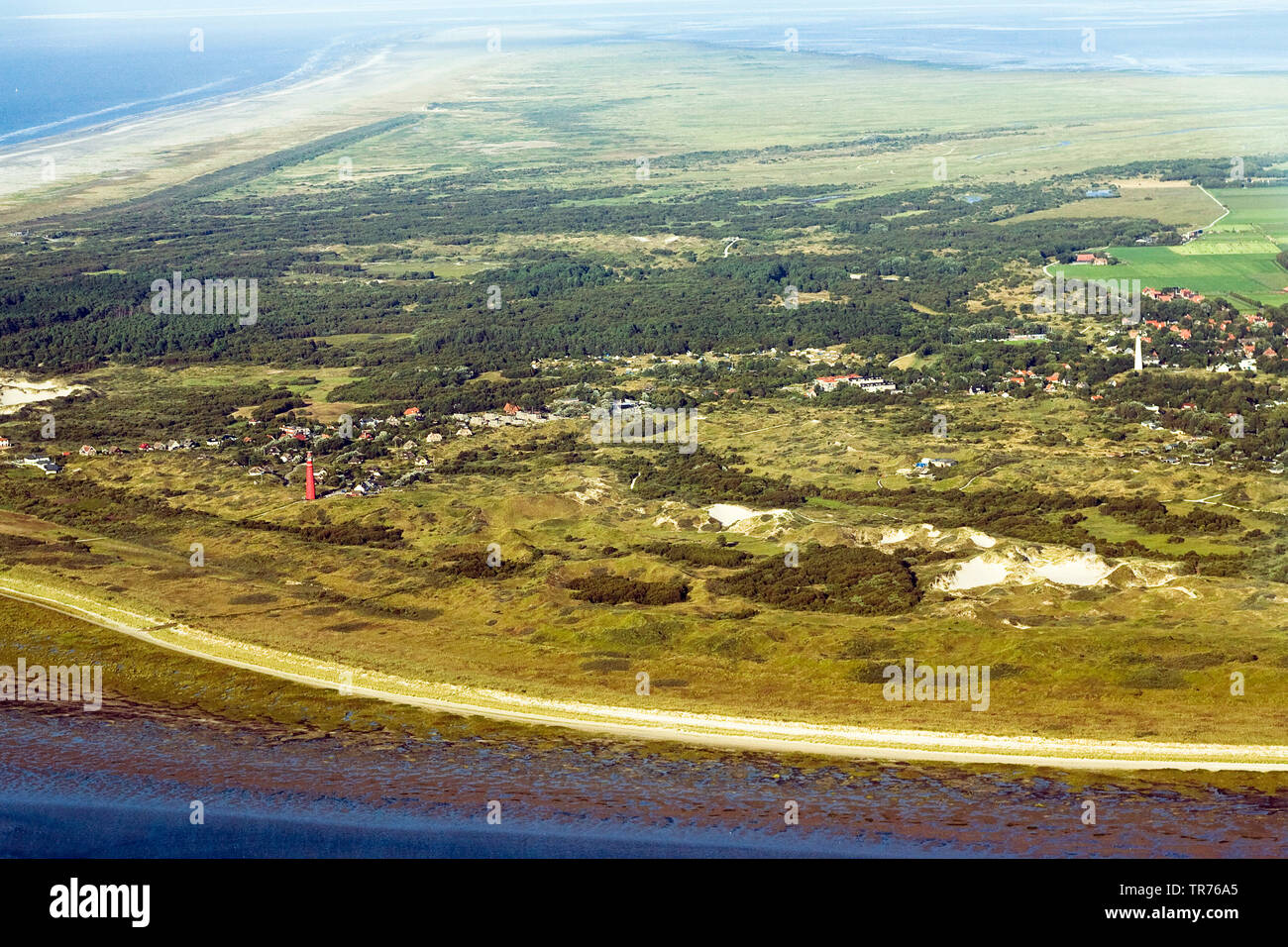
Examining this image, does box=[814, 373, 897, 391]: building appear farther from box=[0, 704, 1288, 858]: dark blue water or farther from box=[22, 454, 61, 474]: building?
box=[0, 704, 1288, 858]: dark blue water

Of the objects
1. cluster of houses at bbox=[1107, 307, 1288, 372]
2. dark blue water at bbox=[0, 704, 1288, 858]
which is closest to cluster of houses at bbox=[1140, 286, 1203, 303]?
cluster of houses at bbox=[1107, 307, 1288, 372]

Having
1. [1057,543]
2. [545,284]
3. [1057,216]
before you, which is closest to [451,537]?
[1057,543]

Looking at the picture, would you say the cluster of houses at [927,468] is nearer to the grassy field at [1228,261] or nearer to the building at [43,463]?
the building at [43,463]

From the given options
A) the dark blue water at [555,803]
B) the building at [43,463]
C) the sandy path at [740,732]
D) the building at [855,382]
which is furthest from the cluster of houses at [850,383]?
the dark blue water at [555,803]

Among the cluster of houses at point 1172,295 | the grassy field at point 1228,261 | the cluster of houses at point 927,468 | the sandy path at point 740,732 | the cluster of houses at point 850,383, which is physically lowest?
the sandy path at point 740,732

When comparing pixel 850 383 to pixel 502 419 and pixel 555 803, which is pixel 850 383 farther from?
pixel 555 803
